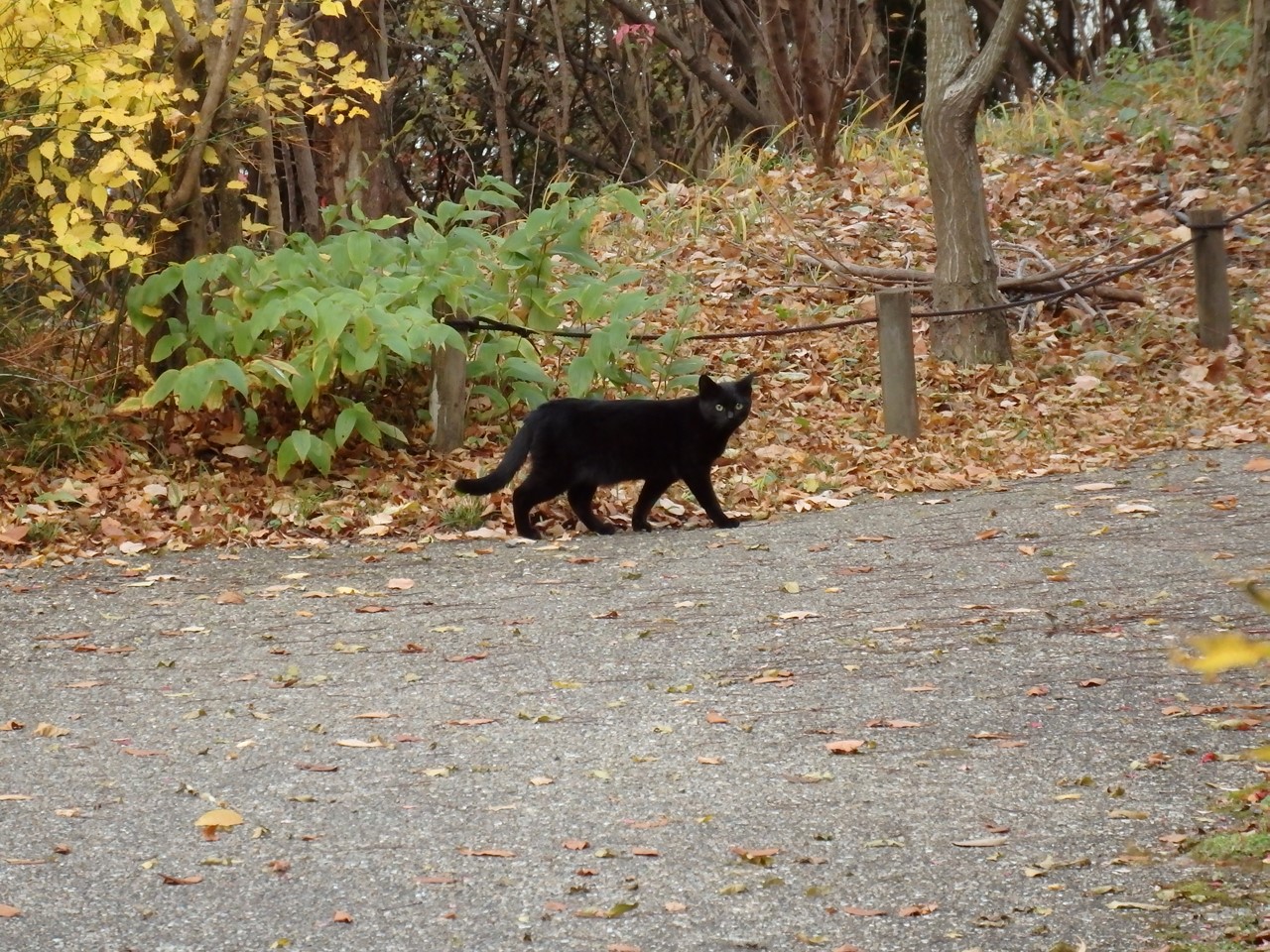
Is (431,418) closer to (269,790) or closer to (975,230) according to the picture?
(975,230)

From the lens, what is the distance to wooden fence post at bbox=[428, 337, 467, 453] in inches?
330

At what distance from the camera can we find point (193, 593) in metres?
6.43

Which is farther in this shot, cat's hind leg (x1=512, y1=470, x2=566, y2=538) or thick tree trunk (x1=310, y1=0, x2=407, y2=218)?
thick tree trunk (x1=310, y1=0, x2=407, y2=218)

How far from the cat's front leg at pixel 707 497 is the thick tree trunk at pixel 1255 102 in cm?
770

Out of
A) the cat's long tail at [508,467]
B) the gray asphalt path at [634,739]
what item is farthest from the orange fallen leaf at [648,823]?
the cat's long tail at [508,467]

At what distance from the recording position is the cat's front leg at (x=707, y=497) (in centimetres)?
747

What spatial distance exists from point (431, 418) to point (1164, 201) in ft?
22.8

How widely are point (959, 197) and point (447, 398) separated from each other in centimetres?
397

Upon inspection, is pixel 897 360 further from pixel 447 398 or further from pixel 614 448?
pixel 447 398

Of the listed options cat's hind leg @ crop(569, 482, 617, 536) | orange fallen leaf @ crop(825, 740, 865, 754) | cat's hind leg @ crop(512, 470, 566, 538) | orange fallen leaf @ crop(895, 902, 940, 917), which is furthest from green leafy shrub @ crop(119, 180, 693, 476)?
orange fallen leaf @ crop(895, 902, 940, 917)

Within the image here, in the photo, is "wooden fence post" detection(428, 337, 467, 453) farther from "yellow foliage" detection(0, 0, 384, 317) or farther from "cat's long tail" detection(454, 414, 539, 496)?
"yellow foliage" detection(0, 0, 384, 317)

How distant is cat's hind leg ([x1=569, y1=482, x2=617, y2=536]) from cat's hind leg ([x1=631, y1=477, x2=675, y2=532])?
13 cm

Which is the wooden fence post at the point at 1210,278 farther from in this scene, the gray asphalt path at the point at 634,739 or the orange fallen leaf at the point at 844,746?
the orange fallen leaf at the point at 844,746

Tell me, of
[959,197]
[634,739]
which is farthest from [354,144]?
[634,739]
